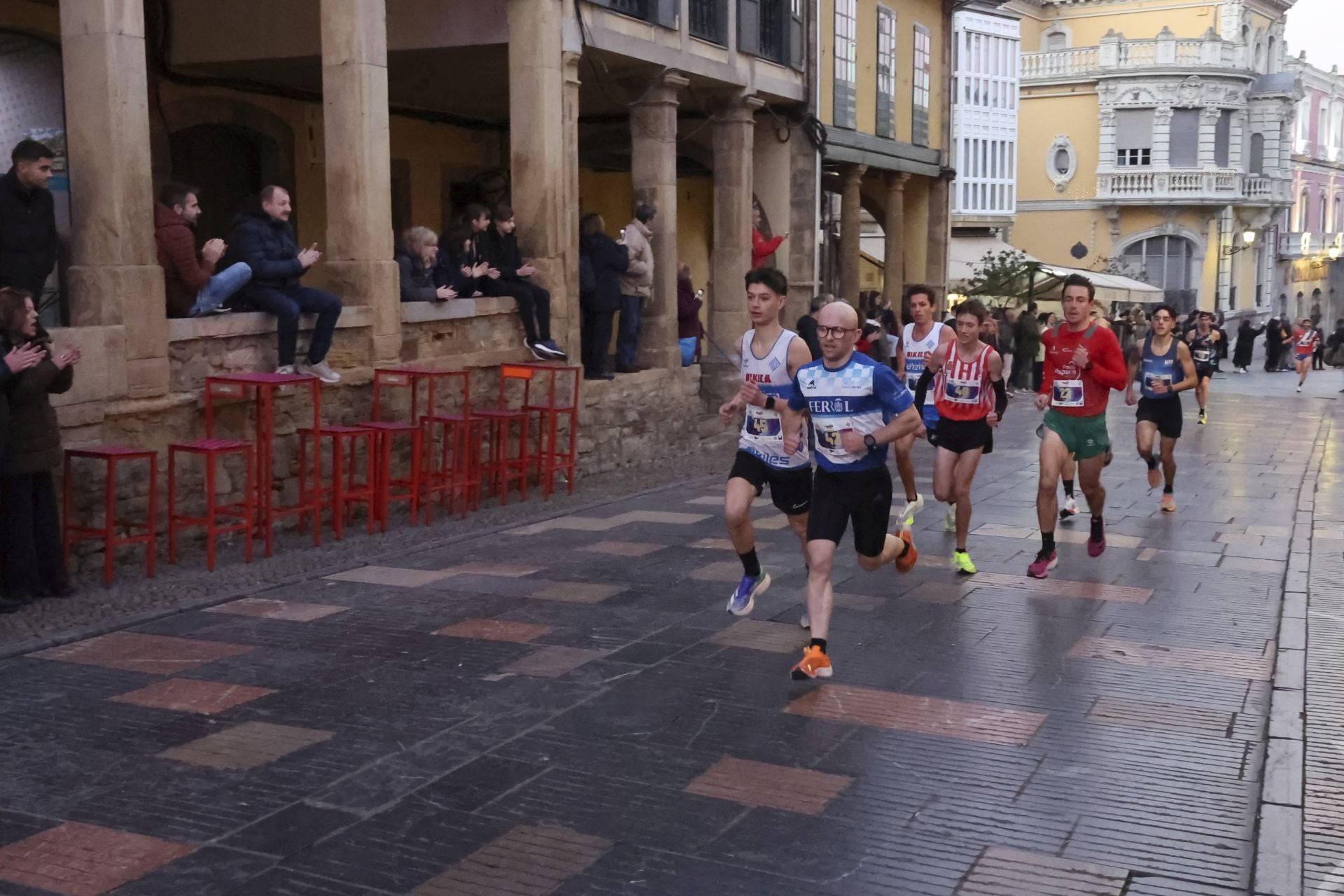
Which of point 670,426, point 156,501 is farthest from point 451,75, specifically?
point 156,501

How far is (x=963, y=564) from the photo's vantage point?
927 centimetres

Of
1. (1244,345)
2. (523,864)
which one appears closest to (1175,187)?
(1244,345)

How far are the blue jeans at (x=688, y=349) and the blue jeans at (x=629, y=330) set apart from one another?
4.75 ft

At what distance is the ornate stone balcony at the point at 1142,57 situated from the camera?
5466 cm

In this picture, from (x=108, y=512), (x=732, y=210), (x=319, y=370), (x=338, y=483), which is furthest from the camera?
(x=732, y=210)

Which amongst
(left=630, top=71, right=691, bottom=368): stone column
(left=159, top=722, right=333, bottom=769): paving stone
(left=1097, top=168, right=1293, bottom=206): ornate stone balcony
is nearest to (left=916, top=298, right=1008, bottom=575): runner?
(left=159, top=722, right=333, bottom=769): paving stone

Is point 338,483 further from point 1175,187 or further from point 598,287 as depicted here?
point 1175,187

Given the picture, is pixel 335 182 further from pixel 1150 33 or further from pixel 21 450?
pixel 1150 33

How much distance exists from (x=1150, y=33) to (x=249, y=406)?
55.7 m

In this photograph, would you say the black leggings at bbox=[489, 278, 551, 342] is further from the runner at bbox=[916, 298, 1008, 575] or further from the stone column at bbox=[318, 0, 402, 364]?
the runner at bbox=[916, 298, 1008, 575]

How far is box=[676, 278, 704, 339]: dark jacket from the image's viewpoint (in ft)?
60.1

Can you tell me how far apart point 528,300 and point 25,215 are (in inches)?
222

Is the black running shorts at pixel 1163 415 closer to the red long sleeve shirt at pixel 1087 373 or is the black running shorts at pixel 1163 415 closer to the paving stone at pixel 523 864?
the red long sleeve shirt at pixel 1087 373

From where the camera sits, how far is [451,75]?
16.7 meters
